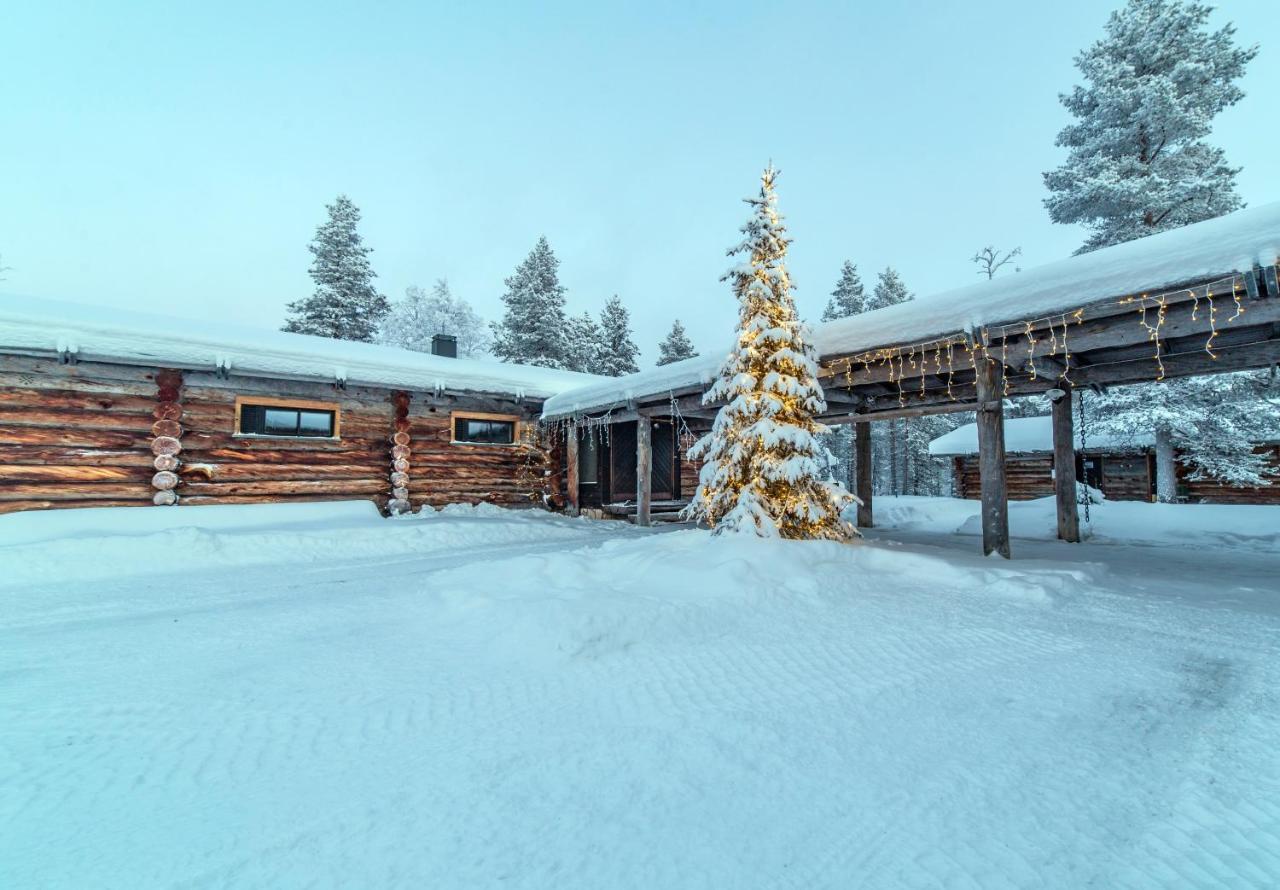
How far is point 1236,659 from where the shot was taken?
11.7ft

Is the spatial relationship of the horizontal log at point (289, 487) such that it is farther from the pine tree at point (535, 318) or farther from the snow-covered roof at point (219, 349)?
the pine tree at point (535, 318)

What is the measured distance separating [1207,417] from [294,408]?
2229 centimetres

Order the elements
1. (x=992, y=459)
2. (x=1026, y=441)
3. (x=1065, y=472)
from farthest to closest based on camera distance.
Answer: (x=1026, y=441), (x=1065, y=472), (x=992, y=459)

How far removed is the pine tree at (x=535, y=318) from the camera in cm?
2680

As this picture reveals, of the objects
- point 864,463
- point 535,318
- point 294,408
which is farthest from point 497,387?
point 535,318

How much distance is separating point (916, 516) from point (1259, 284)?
1145 cm

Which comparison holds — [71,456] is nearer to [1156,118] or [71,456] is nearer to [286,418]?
[286,418]

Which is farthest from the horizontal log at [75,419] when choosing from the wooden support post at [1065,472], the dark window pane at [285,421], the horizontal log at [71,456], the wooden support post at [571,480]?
the wooden support post at [1065,472]

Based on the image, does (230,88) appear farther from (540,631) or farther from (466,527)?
(540,631)

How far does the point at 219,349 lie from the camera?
31.3 feet

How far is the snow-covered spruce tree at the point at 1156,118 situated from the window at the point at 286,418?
66.8 feet

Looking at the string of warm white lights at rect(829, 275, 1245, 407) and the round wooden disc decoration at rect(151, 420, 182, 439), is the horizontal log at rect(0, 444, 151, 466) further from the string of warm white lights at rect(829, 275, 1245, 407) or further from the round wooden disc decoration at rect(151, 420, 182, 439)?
the string of warm white lights at rect(829, 275, 1245, 407)

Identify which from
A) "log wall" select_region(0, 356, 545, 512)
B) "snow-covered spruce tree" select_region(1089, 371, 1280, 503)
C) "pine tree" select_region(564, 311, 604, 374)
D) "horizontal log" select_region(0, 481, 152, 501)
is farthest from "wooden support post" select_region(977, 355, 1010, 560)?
"pine tree" select_region(564, 311, 604, 374)

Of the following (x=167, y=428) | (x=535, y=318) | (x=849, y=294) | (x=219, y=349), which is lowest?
(x=167, y=428)
